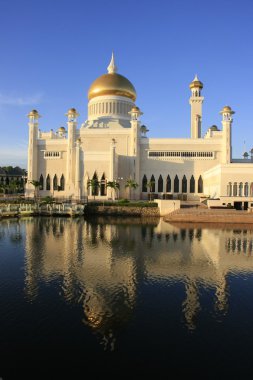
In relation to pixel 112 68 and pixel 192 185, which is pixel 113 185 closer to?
pixel 192 185

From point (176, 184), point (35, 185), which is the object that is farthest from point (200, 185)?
point (35, 185)

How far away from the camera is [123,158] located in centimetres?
5012

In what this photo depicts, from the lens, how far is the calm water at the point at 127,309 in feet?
26.6

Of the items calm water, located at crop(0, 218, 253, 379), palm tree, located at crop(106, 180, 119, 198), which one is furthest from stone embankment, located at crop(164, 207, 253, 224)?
calm water, located at crop(0, 218, 253, 379)

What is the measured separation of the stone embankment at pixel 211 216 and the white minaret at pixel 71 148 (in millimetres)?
18569

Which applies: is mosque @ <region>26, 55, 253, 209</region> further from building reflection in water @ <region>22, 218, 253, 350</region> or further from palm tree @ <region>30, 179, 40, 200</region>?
A: building reflection in water @ <region>22, 218, 253, 350</region>

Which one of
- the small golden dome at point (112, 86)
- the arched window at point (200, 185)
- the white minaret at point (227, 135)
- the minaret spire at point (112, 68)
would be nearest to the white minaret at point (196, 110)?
the white minaret at point (227, 135)

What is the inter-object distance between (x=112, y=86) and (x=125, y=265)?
1712 inches

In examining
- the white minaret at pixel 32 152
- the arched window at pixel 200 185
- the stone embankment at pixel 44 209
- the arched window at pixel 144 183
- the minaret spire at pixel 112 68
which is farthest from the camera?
the minaret spire at pixel 112 68

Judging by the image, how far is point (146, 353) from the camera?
27.6 feet

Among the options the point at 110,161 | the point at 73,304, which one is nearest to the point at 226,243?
the point at 73,304

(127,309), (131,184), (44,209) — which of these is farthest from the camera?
(131,184)

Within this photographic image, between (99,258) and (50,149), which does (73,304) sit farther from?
(50,149)

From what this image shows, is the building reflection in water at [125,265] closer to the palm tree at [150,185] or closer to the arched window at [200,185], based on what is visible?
the palm tree at [150,185]
